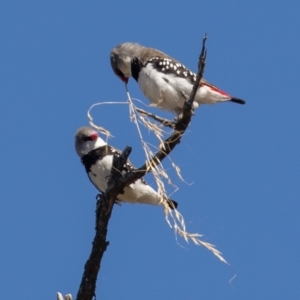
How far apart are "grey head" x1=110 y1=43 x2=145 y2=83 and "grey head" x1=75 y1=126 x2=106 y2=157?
1.21 meters

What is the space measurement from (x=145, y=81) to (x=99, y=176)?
107 cm

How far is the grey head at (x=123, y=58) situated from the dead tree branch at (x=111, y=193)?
121 inches

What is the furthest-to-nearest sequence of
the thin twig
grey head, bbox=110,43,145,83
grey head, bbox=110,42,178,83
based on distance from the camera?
1. grey head, bbox=110,43,145,83
2. grey head, bbox=110,42,178,83
3. the thin twig

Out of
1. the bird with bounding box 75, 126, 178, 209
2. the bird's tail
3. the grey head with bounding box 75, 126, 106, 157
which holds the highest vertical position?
the bird's tail

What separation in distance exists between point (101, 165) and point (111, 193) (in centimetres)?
198

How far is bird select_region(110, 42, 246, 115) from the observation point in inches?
324

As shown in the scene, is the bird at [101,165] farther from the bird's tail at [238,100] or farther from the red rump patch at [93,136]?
the bird's tail at [238,100]

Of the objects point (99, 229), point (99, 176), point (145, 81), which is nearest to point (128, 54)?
point (145, 81)

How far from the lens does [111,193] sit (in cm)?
616

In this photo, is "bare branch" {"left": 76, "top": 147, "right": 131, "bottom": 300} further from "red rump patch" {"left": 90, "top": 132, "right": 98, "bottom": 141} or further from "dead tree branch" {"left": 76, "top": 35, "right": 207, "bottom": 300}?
"red rump patch" {"left": 90, "top": 132, "right": 98, "bottom": 141}

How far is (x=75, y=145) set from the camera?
8445mm

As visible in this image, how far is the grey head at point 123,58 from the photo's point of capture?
9.40 meters

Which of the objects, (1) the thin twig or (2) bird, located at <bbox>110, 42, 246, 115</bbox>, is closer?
(1) the thin twig

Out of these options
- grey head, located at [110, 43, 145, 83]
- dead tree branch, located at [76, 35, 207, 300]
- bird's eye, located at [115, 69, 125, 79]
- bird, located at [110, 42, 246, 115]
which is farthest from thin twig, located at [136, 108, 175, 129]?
bird's eye, located at [115, 69, 125, 79]
